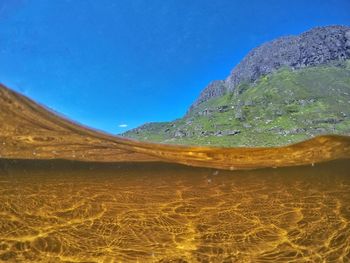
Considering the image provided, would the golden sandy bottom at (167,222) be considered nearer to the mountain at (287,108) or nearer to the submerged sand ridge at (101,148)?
the submerged sand ridge at (101,148)

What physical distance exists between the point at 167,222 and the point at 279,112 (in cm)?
15952

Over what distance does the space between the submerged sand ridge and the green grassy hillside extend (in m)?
114

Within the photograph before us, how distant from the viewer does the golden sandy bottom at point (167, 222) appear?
13.4ft

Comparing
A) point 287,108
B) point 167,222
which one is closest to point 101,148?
point 167,222

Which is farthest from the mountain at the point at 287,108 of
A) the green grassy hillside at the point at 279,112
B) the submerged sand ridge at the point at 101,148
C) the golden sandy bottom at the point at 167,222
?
the golden sandy bottom at the point at 167,222

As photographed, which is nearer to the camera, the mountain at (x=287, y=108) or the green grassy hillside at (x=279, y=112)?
the green grassy hillside at (x=279, y=112)

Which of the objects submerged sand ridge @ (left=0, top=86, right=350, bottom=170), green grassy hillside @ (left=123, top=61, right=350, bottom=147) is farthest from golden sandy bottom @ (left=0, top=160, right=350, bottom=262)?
green grassy hillside @ (left=123, top=61, right=350, bottom=147)

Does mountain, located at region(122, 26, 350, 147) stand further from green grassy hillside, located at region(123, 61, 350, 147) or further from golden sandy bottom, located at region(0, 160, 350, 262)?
golden sandy bottom, located at region(0, 160, 350, 262)

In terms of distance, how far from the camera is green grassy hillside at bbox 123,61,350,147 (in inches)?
5325

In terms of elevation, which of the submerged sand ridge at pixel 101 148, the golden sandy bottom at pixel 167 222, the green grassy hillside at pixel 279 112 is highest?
the green grassy hillside at pixel 279 112

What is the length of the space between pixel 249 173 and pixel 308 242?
5621 mm

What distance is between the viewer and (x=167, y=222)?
509cm

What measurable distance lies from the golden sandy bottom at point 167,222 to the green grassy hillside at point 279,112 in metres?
119

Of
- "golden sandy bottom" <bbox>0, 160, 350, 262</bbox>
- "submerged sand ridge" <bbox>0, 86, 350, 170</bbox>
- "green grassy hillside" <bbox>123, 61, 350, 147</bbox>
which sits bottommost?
"golden sandy bottom" <bbox>0, 160, 350, 262</bbox>
